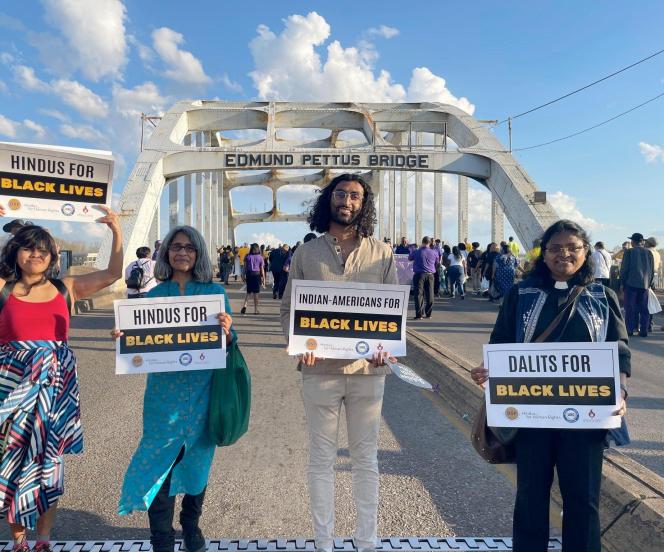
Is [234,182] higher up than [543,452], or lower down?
higher up

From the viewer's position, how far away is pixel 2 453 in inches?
106

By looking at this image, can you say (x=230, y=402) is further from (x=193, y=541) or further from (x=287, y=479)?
(x=287, y=479)

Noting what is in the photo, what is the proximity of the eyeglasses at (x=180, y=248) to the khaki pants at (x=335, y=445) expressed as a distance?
985mm

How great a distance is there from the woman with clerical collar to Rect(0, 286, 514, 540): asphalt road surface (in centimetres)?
73

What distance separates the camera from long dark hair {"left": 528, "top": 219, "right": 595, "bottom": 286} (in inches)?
100

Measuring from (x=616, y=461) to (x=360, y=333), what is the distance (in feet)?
6.51

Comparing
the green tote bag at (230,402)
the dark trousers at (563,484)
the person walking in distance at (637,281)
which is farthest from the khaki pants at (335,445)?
the person walking in distance at (637,281)

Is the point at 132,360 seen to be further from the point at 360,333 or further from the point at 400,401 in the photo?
the point at 400,401

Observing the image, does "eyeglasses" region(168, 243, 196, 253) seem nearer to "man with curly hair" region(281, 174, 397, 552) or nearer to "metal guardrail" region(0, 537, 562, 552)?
"man with curly hair" region(281, 174, 397, 552)

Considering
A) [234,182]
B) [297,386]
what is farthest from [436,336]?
[234,182]

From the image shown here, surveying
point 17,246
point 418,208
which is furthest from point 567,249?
point 418,208

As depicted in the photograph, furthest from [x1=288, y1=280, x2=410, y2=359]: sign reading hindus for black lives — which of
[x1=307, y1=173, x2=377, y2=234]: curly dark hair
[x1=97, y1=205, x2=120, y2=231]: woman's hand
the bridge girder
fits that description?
the bridge girder

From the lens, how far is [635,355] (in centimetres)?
A: 826

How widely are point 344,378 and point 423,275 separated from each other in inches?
Answer: 387
